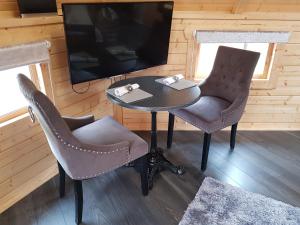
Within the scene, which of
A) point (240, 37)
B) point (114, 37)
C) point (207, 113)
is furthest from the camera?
point (240, 37)

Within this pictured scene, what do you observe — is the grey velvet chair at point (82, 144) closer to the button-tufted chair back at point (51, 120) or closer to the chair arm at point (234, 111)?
the button-tufted chair back at point (51, 120)

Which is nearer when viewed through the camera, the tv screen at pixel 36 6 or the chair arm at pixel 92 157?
the chair arm at pixel 92 157

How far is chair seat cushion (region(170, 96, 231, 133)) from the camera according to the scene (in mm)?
2105

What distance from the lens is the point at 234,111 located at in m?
2.22

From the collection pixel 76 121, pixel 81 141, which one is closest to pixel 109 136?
pixel 81 141

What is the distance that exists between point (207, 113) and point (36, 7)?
1.60 meters

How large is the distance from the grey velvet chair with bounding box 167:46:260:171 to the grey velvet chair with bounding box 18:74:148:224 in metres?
0.66

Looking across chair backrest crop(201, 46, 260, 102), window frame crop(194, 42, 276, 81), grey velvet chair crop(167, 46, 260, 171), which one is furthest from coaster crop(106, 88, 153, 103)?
window frame crop(194, 42, 276, 81)

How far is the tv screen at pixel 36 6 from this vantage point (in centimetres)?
160

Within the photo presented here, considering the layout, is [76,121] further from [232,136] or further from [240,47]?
[240,47]

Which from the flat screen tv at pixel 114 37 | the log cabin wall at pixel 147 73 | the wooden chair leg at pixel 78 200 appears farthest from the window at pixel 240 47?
the wooden chair leg at pixel 78 200

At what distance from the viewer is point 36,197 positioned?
6.42 ft

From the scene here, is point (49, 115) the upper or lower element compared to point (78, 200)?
upper

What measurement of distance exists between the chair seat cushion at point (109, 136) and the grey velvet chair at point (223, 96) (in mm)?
661
